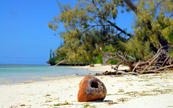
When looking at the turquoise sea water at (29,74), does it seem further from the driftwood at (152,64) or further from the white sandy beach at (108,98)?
the white sandy beach at (108,98)

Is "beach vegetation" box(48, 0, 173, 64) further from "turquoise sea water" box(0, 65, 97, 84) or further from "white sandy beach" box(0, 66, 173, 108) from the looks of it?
"white sandy beach" box(0, 66, 173, 108)

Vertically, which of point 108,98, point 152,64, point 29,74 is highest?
point 152,64

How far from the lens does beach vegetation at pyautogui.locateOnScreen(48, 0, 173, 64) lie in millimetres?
17062

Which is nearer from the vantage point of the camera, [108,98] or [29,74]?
[108,98]

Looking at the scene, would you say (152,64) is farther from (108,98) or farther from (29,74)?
(29,74)

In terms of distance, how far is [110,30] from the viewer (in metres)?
19.4

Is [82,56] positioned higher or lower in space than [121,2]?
lower

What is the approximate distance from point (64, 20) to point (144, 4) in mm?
7123

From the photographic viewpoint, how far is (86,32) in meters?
18.7

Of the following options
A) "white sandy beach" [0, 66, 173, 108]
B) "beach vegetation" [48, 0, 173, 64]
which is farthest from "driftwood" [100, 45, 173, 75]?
"white sandy beach" [0, 66, 173, 108]

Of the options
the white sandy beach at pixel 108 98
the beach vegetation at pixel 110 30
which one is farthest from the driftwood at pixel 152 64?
the white sandy beach at pixel 108 98

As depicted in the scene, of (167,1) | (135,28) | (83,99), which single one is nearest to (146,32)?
(135,28)

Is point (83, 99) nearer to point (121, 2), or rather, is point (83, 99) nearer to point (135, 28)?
point (135, 28)

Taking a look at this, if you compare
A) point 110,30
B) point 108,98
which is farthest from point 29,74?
point 108,98
